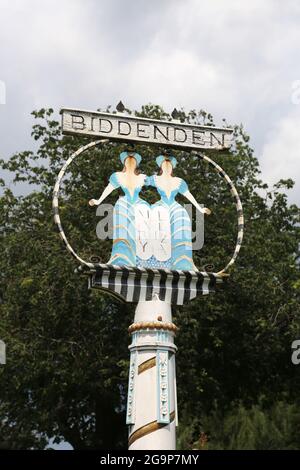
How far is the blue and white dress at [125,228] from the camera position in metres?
12.8

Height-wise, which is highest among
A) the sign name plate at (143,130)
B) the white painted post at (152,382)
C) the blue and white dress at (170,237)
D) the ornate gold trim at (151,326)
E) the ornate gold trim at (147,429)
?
the sign name plate at (143,130)

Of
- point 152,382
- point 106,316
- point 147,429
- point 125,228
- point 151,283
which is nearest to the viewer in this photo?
point 147,429

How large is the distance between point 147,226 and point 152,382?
2.31 m

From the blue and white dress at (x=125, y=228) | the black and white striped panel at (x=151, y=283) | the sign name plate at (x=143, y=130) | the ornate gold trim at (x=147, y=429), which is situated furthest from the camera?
the sign name plate at (x=143, y=130)

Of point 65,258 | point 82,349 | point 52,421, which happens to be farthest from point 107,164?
point 52,421

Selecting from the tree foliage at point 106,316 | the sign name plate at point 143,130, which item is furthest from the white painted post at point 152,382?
the tree foliage at point 106,316

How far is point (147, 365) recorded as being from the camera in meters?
12.4

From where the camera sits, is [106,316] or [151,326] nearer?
[151,326]

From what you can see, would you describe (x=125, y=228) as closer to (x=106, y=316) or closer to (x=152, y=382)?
(x=152, y=382)

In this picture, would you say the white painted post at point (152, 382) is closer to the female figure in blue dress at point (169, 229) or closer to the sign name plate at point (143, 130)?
the female figure in blue dress at point (169, 229)

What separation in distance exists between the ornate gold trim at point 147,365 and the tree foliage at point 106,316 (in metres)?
8.99

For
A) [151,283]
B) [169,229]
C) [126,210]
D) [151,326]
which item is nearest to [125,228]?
[126,210]

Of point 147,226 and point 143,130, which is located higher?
point 143,130

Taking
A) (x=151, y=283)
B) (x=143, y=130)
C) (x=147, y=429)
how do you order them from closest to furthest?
(x=147, y=429) → (x=151, y=283) → (x=143, y=130)
